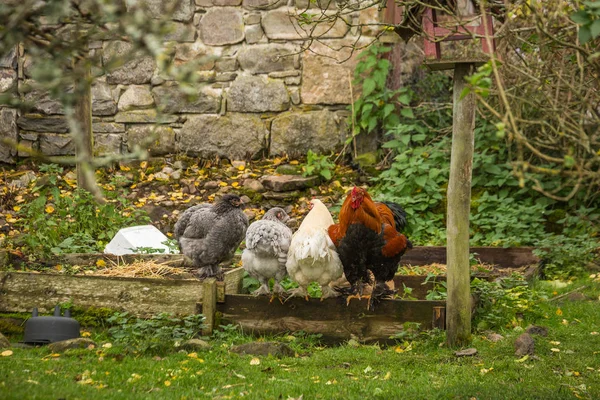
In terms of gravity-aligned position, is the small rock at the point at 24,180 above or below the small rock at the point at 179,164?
below

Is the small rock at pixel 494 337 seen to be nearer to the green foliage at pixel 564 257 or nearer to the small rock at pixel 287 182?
the green foliage at pixel 564 257

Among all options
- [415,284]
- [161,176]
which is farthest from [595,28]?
[161,176]

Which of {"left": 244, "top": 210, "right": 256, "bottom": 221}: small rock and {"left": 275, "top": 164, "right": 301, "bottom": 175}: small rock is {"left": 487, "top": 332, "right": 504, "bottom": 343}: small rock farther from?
{"left": 275, "top": 164, "right": 301, "bottom": 175}: small rock

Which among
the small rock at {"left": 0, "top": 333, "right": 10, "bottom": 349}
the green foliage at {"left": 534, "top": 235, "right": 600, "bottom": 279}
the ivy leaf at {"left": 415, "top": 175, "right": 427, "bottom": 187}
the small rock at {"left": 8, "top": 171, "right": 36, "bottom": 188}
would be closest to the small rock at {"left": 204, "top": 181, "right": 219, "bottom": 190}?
the small rock at {"left": 8, "top": 171, "right": 36, "bottom": 188}

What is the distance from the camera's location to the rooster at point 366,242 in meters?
5.60

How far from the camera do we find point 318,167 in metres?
10.4

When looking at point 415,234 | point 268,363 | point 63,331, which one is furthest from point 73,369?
point 415,234

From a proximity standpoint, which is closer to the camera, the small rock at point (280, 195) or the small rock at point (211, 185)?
the small rock at point (280, 195)

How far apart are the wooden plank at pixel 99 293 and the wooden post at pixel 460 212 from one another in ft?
6.45

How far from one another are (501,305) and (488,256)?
200cm

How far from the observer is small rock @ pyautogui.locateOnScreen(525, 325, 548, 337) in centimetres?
572

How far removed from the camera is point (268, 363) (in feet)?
16.4

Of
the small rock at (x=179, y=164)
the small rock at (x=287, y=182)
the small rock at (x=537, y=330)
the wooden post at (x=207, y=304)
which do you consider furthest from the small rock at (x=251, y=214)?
the small rock at (x=537, y=330)

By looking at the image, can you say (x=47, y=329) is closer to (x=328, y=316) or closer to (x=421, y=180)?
(x=328, y=316)
